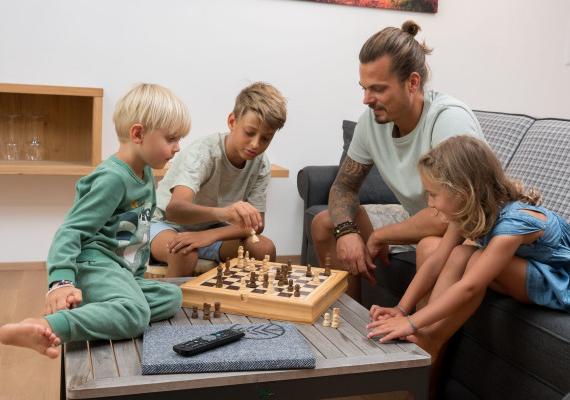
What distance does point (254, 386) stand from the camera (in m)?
1.30

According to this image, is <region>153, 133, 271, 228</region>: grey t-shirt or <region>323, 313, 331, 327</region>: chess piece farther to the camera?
<region>153, 133, 271, 228</region>: grey t-shirt

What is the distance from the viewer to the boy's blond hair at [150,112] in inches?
68.2

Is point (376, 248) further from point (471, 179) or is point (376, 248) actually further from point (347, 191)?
point (471, 179)

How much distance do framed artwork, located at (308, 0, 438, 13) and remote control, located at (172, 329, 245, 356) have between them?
275cm

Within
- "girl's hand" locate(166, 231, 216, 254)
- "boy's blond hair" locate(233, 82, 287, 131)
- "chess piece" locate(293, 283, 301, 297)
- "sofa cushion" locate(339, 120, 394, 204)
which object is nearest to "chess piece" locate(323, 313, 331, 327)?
"chess piece" locate(293, 283, 301, 297)

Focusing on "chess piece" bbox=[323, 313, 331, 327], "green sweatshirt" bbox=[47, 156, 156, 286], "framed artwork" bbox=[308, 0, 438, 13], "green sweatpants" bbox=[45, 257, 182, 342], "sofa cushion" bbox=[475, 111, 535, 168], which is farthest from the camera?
"framed artwork" bbox=[308, 0, 438, 13]

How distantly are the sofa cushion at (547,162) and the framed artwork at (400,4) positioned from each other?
1.64 meters

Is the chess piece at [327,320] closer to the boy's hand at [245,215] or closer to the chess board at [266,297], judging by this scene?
the chess board at [266,297]

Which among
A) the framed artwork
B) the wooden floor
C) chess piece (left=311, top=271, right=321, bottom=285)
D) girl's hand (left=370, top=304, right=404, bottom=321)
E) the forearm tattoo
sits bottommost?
the wooden floor

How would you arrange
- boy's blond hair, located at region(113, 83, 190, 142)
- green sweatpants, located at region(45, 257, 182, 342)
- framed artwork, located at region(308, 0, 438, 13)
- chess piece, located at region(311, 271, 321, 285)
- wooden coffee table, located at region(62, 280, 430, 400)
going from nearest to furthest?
wooden coffee table, located at region(62, 280, 430, 400), green sweatpants, located at region(45, 257, 182, 342), boy's blond hair, located at region(113, 83, 190, 142), chess piece, located at region(311, 271, 321, 285), framed artwork, located at region(308, 0, 438, 13)

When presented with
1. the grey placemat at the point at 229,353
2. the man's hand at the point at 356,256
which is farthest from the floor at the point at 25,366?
the grey placemat at the point at 229,353

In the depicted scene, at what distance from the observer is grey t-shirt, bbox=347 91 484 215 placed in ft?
7.00

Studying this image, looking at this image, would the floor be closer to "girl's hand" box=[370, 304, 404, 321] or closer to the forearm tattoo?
"girl's hand" box=[370, 304, 404, 321]

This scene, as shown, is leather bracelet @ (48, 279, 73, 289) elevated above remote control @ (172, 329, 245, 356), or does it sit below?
above
